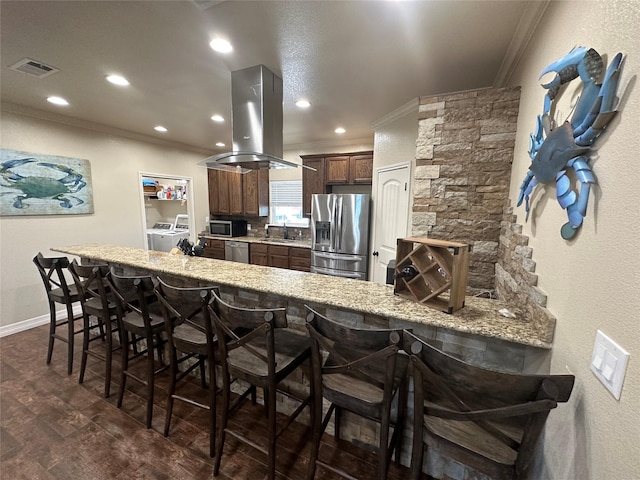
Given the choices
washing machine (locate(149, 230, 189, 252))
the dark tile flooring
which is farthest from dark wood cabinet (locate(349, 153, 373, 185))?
washing machine (locate(149, 230, 189, 252))

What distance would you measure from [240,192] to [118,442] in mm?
4280

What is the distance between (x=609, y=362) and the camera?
0.70 metres

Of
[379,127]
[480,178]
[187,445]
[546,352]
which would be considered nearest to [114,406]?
[187,445]

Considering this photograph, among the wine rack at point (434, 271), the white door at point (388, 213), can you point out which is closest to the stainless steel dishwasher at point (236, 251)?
the white door at point (388, 213)

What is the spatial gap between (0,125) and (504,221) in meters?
5.14

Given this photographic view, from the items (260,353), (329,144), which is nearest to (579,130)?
(260,353)

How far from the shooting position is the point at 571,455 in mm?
854

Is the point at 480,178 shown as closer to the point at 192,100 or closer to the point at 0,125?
the point at 192,100

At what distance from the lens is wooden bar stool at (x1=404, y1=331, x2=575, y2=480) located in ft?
2.61

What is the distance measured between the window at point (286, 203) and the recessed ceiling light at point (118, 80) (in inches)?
119

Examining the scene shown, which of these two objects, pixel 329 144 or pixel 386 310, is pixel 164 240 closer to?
pixel 329 144

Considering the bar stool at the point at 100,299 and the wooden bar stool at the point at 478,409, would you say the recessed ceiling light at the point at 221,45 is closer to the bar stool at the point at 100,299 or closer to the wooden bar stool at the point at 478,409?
the bar stool at the point at 100,299

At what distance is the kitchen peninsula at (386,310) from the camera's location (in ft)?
3.79

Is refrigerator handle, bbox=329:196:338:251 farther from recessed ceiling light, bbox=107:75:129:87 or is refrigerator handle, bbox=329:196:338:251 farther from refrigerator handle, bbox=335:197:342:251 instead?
recessed ceiling light, bbox=107:75:129:87
